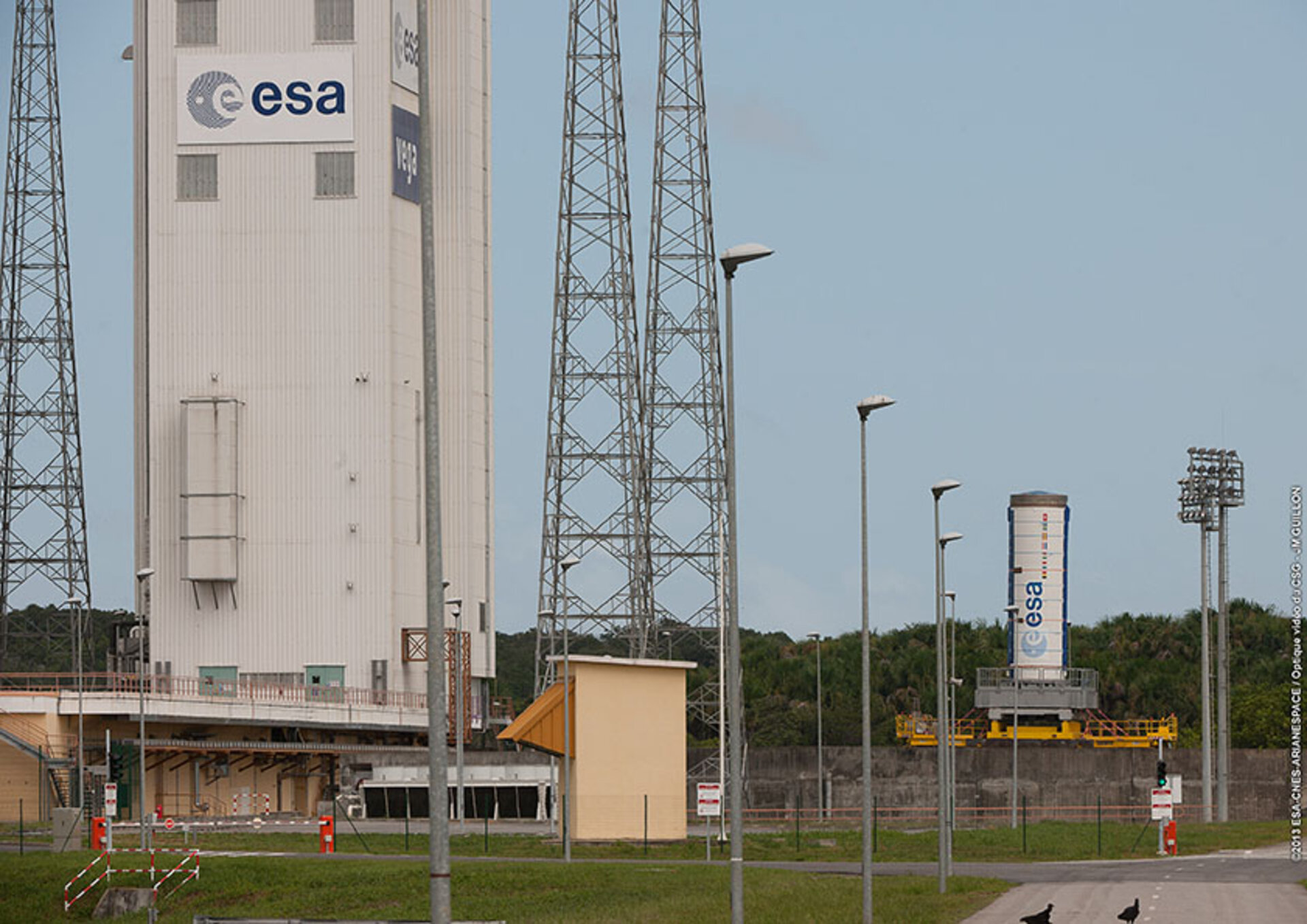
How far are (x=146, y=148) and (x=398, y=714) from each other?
2720 cm

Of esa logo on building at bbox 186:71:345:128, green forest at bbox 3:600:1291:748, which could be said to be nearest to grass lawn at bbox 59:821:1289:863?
green forest at bbox 3:600:1291:748

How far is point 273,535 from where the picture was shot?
3474 inches

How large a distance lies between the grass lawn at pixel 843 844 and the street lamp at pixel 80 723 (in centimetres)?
255

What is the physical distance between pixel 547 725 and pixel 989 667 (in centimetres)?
5616

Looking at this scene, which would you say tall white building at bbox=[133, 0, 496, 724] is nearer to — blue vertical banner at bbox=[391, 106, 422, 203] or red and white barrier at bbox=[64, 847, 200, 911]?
blue vertical banner at bbox=[391, 106, 422, 203]

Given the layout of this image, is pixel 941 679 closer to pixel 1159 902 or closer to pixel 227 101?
pixel 1159 902

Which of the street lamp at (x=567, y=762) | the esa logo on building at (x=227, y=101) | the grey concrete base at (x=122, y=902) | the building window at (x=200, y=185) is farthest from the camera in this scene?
the building window at (x=200, y=185)

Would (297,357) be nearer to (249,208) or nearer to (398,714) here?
(249,208)

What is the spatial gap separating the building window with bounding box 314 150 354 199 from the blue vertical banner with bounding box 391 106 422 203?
183 centimetres

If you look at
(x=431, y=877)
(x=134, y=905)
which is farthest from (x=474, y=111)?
(x=431, y=877)

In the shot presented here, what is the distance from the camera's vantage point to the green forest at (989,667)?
324ft

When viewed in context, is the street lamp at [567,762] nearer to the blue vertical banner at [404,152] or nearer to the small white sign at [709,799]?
the small white sign at [709,799]

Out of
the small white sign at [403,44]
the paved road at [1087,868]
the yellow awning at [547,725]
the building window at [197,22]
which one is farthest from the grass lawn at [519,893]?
the building window at [197,22]

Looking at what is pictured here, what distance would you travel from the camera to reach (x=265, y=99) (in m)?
89.4
